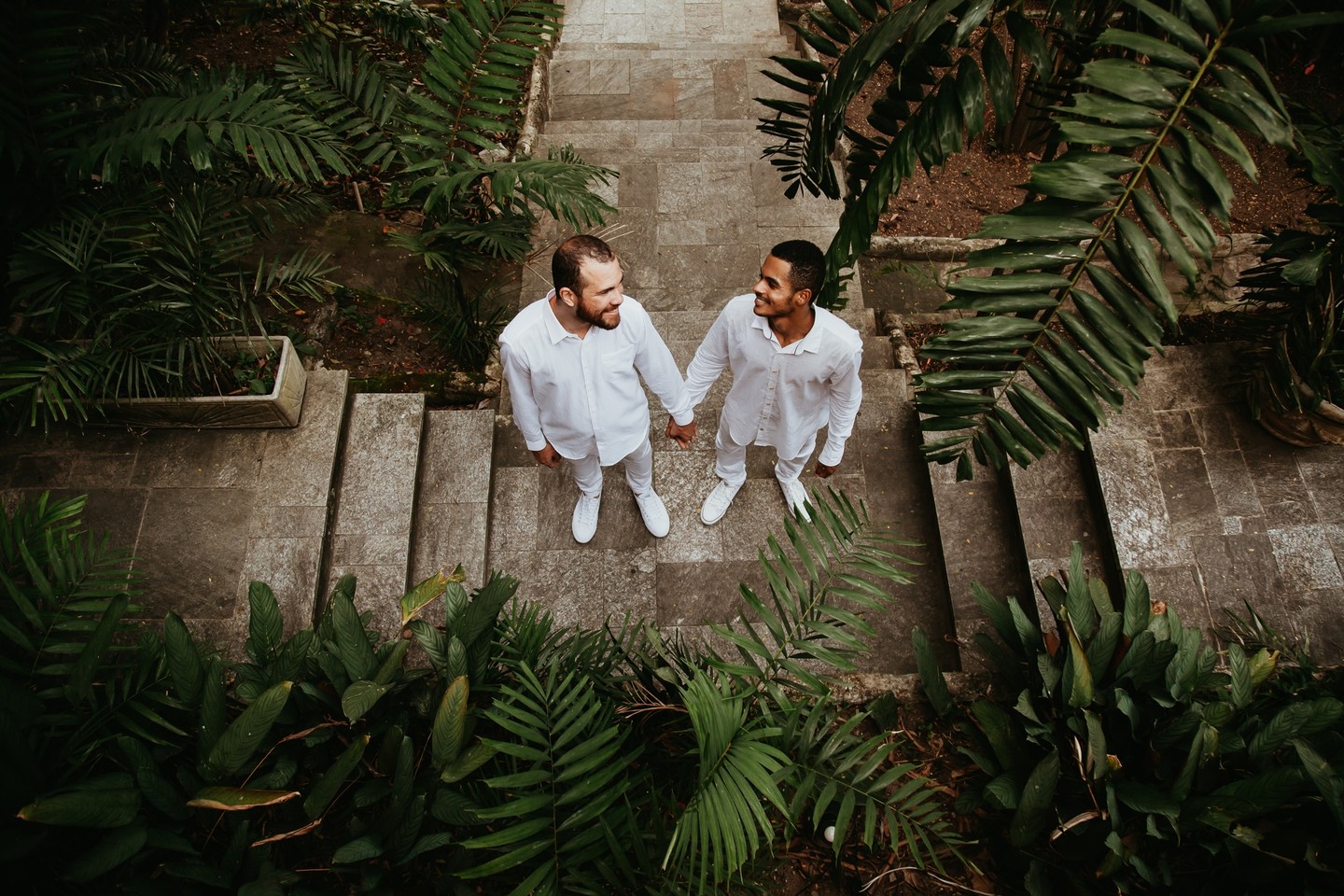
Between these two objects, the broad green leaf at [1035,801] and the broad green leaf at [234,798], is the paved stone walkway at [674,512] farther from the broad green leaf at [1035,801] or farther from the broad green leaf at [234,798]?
the broad green leaf at [234,798]

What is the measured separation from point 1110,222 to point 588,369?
1836 millimetres

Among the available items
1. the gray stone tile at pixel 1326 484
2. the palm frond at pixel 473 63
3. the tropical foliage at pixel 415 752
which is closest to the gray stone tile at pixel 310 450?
the tropical foliage at pixel 415 752

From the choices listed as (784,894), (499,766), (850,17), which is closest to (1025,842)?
(784,894)

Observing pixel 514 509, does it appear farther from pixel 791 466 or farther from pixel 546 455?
pixel 791 466

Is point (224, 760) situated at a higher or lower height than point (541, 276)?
lower

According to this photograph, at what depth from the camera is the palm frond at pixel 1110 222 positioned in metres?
1.93

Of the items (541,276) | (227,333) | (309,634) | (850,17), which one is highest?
(541,276)

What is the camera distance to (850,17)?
8.62 ft

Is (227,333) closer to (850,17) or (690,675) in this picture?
(690,675)

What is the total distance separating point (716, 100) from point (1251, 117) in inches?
186

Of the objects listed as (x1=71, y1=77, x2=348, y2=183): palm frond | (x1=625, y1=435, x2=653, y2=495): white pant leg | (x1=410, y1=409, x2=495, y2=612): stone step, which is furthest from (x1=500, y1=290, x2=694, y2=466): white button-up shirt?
(x1=71, y1=77, x2=348, y2=183): palm frond

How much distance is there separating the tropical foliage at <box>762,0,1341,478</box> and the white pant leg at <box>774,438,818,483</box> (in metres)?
1.11

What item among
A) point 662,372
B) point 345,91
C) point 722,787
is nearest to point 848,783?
point 722,787

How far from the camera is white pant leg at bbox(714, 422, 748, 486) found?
11.9ft
